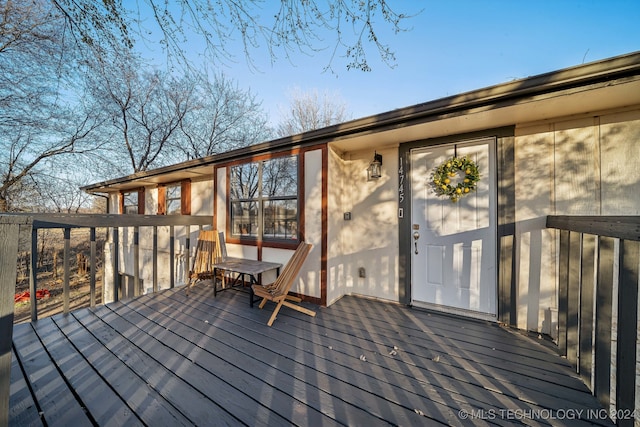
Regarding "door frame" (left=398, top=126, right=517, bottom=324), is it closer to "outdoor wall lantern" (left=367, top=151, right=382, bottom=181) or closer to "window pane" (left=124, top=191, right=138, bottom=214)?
"outdoor wall lantern" (left=367, top=151, right=382, bottom=181)

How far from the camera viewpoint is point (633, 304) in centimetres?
125

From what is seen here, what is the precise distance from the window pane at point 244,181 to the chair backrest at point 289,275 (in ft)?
4.81

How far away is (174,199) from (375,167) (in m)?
5.81

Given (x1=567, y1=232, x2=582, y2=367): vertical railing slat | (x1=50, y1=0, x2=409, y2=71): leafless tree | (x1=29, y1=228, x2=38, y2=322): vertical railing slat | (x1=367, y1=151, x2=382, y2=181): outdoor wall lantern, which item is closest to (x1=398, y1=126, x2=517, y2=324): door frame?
(x1=567, y1=232, x2=582, y2=367): vertical railing slat

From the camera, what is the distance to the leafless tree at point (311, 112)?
12211mm

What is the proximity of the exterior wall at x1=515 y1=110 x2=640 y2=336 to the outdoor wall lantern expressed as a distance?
1.52m

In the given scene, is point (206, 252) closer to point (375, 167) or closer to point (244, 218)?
point (244, 218)

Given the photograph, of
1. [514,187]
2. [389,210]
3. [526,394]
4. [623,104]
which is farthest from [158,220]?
[623,104]

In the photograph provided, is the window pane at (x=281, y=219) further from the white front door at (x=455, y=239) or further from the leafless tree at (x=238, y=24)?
the leafless tree at (x=238, y=24)

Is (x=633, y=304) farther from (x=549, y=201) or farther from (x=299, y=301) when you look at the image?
(x=299, y=301)

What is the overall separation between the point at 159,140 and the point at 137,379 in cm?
1291

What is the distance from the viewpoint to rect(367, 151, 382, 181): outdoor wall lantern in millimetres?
3369

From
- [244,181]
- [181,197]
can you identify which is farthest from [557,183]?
[181,197]

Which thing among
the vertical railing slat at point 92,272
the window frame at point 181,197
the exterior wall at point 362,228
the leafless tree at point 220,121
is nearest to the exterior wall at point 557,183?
the exterior wall at point 362,228
